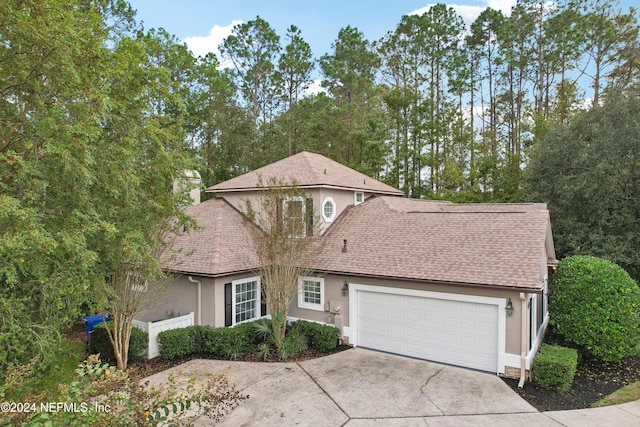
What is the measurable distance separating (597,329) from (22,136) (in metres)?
13.1

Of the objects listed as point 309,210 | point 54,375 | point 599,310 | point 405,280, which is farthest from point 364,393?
point 54,375

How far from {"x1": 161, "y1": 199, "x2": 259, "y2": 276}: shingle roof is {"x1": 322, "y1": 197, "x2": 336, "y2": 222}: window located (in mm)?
2954

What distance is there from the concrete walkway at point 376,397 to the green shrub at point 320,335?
1.99 feet

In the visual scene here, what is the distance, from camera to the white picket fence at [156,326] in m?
10.0

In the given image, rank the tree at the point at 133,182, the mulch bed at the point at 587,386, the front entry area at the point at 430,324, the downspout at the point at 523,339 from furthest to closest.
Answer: the front entry area at the point at 430,324
the downspout at the point at 523,339
the mulch bed at the point at 587,386
the tree at the point at 133,182

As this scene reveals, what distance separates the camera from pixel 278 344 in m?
10.3

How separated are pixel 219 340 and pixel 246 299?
1.82 meters

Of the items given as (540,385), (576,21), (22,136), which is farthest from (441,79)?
Result: (22,136)

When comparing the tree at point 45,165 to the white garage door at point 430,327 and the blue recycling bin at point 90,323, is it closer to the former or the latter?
the blue recycling bin at point 90,323

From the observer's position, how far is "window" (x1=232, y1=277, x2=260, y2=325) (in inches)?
444

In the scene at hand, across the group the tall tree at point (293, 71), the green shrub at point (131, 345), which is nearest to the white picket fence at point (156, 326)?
the green shrub at point (131, 345)

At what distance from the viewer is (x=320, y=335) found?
10.6m

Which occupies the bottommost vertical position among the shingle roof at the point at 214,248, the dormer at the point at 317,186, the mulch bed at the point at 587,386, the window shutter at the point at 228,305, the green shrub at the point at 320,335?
the mulch bed at the point at 587,386

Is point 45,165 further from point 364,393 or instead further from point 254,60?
point 254,60
